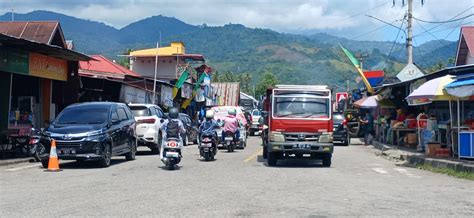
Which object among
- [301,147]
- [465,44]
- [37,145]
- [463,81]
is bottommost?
[37,145]

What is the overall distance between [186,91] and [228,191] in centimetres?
3956

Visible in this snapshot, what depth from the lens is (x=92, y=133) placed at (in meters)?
16.1

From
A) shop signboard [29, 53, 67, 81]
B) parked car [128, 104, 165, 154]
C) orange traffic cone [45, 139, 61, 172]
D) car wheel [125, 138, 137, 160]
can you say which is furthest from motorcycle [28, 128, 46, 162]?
shop signboard [29, 53, 67, 81]

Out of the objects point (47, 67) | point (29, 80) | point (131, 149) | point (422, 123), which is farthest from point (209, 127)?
point (29, 80)

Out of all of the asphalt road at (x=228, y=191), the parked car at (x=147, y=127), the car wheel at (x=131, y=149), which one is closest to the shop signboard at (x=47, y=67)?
the parked car at (x=147, y=127)

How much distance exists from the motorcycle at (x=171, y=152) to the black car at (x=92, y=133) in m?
1.75

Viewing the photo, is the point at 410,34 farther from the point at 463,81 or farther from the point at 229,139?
the point at 463,81

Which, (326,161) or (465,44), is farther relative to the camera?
(465,44)

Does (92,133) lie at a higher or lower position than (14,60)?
lower

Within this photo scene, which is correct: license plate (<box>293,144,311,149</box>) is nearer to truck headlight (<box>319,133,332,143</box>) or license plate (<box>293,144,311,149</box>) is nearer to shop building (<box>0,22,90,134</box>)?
truck headlight (<box>319,133,332,143</box>)

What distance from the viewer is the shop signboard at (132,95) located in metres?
32.5

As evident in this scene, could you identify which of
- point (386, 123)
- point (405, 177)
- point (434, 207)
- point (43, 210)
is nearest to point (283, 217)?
point (434, 207)

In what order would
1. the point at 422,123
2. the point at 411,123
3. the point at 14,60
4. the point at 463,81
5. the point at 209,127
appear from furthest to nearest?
the point at 411,123
the point at 422,123
the point at 14,60
the point at 209,127
the point at 463,81

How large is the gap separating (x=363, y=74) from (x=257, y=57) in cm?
13926
